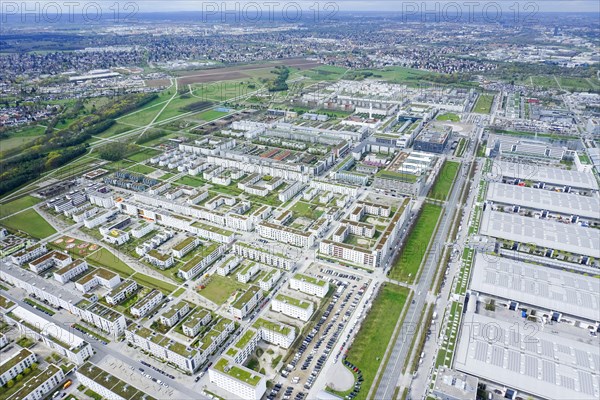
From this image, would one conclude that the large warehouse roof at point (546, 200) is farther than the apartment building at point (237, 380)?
Yes

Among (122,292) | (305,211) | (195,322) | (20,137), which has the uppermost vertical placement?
(20,137)

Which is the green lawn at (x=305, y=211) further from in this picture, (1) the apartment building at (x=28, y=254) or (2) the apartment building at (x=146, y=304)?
(1) the apartment building at (x=28, y=254)

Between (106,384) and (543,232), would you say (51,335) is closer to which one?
(106,384)

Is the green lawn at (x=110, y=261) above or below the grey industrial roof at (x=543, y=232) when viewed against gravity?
below

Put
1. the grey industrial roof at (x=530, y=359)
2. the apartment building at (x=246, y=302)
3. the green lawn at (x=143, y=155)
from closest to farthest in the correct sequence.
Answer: the grey industrial roof at (x=530, y=359)
the apartment building at (x=246, y=302)
the green lawn at (x=143, y=155)

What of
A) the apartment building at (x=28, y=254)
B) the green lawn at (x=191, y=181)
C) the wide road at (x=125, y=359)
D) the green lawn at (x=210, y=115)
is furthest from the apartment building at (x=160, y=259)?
the green lawn at (x=210, y=115)

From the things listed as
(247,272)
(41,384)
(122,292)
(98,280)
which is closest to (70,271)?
(98,280)

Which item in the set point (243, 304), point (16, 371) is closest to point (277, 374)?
point (243, 304)
